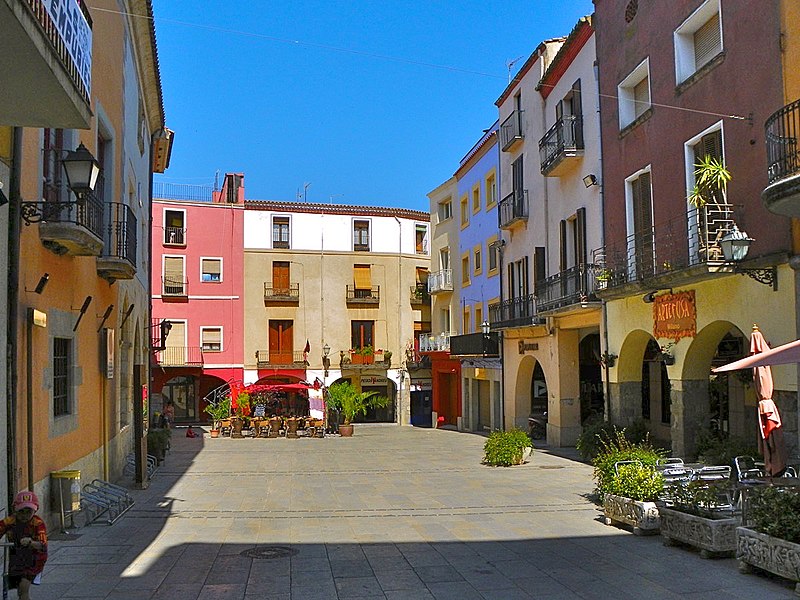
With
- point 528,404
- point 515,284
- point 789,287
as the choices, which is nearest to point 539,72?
point 515,284

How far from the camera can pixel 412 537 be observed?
11.1 metres

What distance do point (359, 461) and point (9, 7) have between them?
19.2 metres

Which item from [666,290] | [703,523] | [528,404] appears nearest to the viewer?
[703,523]

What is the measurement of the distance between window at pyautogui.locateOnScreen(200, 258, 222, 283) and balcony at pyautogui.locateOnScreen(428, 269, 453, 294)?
38.2 ft

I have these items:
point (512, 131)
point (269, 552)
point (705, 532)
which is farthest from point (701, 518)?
point (512, 131)

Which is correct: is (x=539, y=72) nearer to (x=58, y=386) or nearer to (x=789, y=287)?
(x=789, y=287)

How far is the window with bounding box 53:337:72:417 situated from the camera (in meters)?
12.1

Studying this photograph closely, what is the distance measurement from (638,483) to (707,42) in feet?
29.5

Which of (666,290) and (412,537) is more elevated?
(666,290)

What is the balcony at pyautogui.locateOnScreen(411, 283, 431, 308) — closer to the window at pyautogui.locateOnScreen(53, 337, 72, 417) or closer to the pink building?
the pink building

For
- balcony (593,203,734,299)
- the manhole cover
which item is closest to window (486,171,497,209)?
balcony (593,203,734,299)

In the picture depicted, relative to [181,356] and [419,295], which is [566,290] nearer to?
[419,295]

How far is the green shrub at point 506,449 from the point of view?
1994cm

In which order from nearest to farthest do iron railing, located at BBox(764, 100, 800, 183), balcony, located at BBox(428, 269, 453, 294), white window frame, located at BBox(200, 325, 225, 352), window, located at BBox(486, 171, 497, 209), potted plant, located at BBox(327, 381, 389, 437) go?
iron railing, located at BBox(764, 100, 800, 183) < window, located at BBox(486, 171, 497, 209) < potted plant, located at BBox(327, 381, 389, 437) < balcony, located at BBox(428, 269, 453, 294) < white window frame, located at BBox(200, 325, 225, 352)
